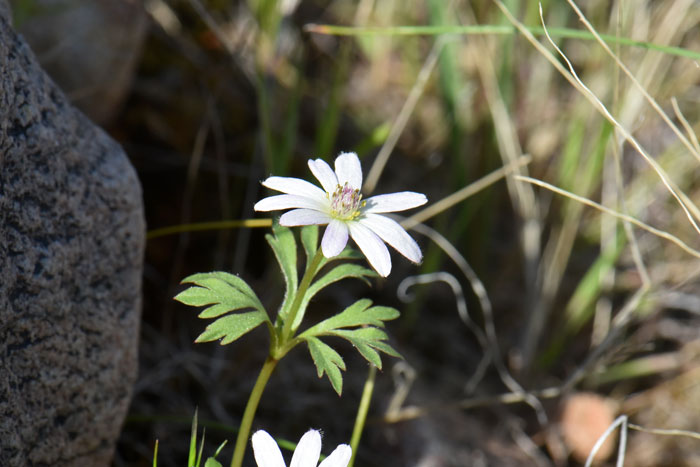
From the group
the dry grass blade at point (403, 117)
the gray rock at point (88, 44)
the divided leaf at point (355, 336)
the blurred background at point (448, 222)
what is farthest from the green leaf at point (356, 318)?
the gray rock at point (88, 44)

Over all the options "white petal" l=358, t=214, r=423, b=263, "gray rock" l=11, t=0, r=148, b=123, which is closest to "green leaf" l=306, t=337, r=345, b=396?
"white petal" l=358, t=214, r=423, b=263

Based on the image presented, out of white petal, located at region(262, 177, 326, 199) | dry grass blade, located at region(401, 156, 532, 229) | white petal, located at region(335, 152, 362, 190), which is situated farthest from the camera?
dry grass blade, located at region(401, 156, 532, 229)

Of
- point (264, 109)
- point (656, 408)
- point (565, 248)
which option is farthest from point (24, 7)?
point (656, 408)

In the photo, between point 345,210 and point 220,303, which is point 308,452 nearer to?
point 220,303

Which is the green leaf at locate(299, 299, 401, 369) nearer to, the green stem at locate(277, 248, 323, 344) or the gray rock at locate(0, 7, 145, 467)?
the green stem at locate(277, 248, 323, 344)

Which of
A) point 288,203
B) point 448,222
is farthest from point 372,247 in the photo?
point 448,222

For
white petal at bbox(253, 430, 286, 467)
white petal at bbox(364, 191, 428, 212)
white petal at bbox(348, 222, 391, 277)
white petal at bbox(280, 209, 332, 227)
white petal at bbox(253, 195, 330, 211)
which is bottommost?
white petal at bbox(253, 430, 286, 467)

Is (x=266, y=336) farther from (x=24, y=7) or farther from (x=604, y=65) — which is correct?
(x=604, y=65)
